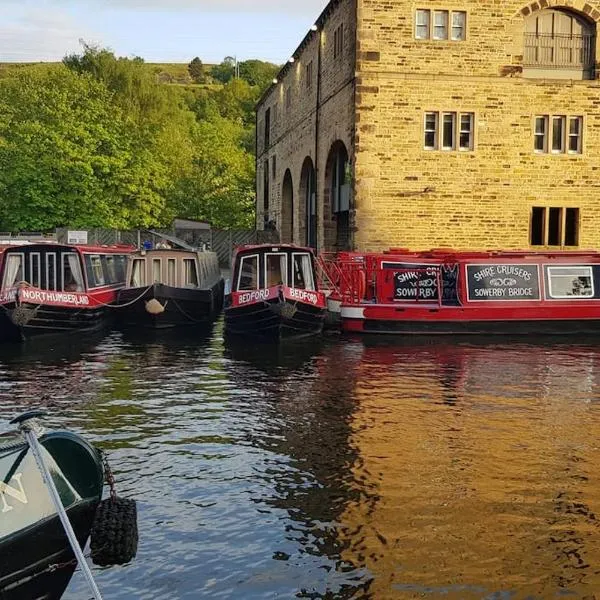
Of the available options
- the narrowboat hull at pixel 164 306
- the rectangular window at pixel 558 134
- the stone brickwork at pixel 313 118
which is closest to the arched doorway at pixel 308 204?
the stone brickwork at pixel 313 118

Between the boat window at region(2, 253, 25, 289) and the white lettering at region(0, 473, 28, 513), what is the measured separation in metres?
16.5

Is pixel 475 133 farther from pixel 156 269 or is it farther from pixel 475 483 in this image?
pixel 475 483

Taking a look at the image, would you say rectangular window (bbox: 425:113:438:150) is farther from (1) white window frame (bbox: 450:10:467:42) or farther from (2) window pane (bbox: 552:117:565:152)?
(2) window pane (bbox: 552:117:565:152)

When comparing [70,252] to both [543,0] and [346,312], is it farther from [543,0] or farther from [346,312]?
[543,0]

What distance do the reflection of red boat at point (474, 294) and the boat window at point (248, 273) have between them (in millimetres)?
2489

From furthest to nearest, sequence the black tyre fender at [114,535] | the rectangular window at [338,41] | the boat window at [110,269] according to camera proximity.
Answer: the rectangular window at [338,41] → the boat window at [110,269] → the black tyre fender at [114,535]

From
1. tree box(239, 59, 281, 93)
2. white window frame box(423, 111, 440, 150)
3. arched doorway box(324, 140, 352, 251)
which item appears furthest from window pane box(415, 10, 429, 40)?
tree box(239, 59, 281, 93)

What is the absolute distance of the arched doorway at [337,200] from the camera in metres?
32.0

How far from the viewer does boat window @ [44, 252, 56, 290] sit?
2286cm

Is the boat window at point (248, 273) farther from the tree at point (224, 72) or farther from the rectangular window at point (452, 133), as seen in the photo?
the tree at point (224, 72)

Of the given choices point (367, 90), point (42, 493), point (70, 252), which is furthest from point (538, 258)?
point (42, 493)

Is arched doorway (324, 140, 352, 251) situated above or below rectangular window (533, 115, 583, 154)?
below

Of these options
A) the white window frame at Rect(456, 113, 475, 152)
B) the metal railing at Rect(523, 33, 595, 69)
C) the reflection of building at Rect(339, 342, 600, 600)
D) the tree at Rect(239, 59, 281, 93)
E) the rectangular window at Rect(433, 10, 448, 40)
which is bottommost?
the reflection of building at Rect(339, 342, 600, 600)

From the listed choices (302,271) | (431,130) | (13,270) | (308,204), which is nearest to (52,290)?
(13,270)
